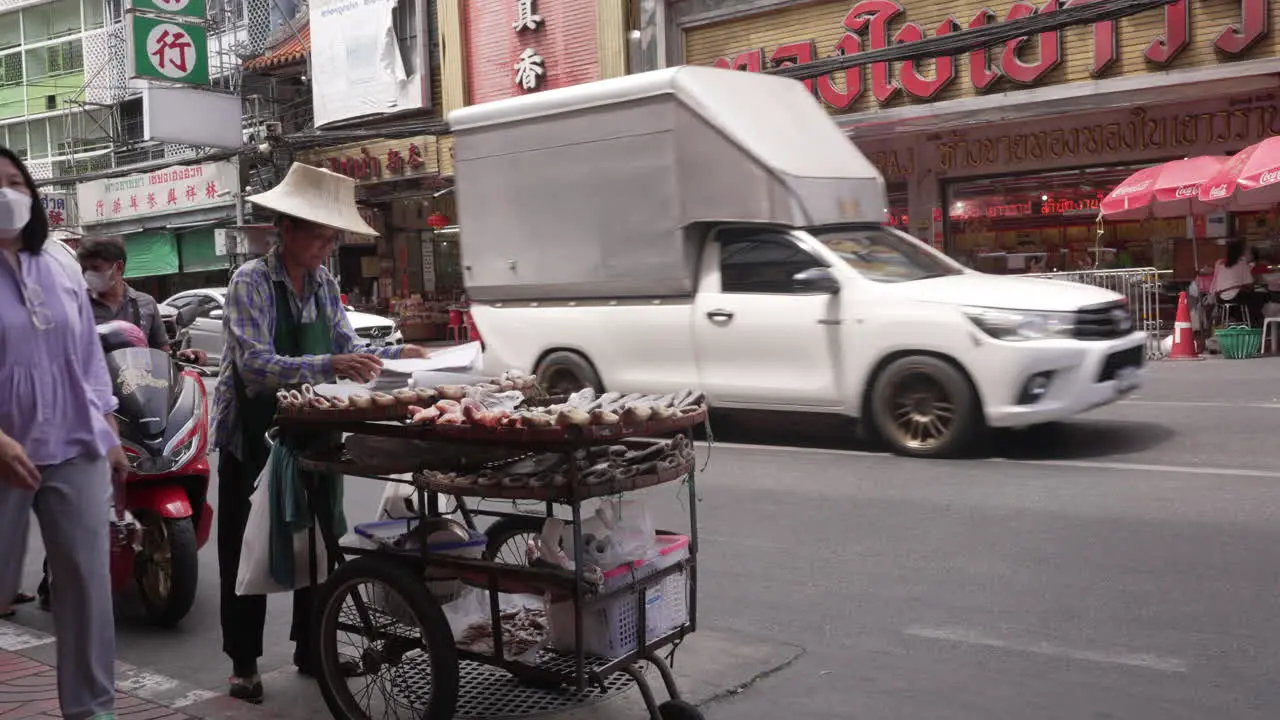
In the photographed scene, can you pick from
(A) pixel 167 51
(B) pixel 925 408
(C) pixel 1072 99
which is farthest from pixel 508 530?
(A) pixel 167 51

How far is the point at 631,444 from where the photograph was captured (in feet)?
13.1

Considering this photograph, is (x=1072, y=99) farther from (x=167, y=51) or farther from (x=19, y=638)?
(x=167, y=51)

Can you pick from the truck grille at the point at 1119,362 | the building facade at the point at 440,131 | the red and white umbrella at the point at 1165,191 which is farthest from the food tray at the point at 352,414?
the building facade at the point at 440,131

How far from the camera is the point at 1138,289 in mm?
15492

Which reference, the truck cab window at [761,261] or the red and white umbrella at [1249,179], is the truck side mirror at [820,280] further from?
the red and white umbrella at [1249,179]

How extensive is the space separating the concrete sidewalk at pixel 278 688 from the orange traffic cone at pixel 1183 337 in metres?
12.1

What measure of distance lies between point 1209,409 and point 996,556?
5.45 meters

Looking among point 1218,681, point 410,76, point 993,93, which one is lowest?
point 1218,681

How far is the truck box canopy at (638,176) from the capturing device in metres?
9.95

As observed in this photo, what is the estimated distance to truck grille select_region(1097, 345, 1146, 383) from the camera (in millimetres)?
8492

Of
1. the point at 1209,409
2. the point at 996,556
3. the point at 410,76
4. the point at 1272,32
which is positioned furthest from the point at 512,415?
the point at 410,76

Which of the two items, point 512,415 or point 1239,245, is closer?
point 512,415

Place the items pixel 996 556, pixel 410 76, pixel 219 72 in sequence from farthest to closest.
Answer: pixel 219 72
pixel 410 76
pixel 996 556

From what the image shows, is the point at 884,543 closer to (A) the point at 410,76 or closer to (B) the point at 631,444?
(B) the point at 631,444
